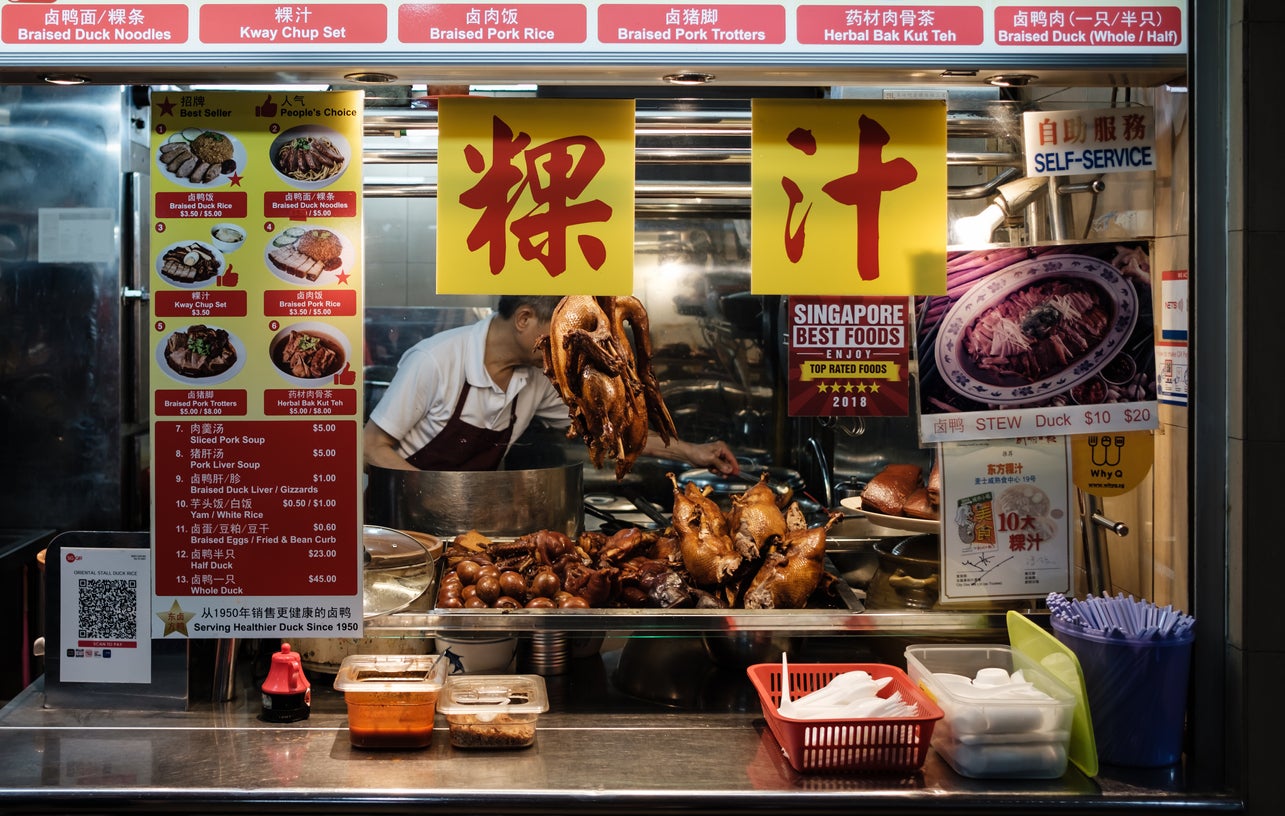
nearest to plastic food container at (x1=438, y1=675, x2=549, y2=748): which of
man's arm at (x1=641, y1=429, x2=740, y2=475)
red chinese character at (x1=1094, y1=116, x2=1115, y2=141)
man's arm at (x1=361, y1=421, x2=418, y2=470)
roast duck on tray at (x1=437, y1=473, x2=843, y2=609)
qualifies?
roast duck on tray at (x1=437, y1=473, x2=843, y2=609)

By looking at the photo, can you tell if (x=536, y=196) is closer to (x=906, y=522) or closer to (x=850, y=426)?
(x=906, y=522)

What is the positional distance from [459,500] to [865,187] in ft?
5.25

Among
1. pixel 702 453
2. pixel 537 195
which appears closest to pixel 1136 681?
pixel 537 195

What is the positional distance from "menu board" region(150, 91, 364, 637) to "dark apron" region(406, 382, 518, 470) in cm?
99

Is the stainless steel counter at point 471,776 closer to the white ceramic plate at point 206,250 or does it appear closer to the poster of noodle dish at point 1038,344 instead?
the poster of noodle dish at point 1038,344

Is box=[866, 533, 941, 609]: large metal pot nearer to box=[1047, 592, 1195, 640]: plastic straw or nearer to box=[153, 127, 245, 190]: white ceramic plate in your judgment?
box=[1047, 592, 1195, 640]: plastic straw

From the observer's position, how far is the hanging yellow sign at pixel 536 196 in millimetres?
2541

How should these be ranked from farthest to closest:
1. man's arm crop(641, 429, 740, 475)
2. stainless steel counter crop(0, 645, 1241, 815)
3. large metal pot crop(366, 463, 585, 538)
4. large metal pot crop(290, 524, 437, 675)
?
man's arm crop(641, 429, 740, 475)
large metal pot crop(366, 463, 585, 538)
large metal pot crop(290, 524, 437, 675)
stainless steel counter crop(0, 645, 1241, 815)

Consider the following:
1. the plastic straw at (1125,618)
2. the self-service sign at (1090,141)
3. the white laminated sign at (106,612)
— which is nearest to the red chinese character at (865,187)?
the self-service sign at (1090,141)

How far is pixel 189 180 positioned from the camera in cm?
248

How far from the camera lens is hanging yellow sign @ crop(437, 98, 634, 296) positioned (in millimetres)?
2541

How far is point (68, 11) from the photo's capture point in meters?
2.41

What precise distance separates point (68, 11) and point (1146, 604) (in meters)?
2.63

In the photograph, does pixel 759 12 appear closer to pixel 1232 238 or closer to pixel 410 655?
pixel 1232 238
